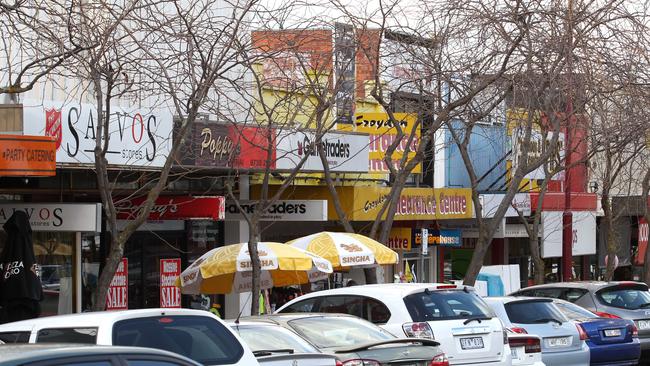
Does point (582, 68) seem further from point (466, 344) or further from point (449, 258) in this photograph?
point (449, 258)

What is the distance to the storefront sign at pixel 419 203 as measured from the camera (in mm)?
22341

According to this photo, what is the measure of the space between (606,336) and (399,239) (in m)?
9.35

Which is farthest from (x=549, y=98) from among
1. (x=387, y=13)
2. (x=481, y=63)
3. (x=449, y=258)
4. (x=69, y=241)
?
(x=449, y=258)

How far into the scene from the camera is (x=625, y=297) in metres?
18.2

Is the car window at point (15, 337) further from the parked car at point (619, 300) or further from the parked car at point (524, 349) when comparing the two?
the parked car at point (619, 300)

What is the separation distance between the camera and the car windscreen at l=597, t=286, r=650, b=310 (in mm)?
18062

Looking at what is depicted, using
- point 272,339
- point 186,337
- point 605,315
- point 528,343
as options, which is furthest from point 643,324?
point 186,337

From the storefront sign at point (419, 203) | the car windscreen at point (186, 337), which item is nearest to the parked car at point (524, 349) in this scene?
the car windscreen at point (186, 337)

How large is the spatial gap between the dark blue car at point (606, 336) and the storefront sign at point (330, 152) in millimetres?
5121

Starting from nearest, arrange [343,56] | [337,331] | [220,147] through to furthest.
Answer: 1. [337,331]
2. [220,147]
3. [343,56]

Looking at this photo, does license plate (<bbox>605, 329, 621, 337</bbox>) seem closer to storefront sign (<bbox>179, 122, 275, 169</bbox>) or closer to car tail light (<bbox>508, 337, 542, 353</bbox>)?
car tail light (<bbox>508, 337, 542, 353</bbox>)

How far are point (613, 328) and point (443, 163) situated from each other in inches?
441

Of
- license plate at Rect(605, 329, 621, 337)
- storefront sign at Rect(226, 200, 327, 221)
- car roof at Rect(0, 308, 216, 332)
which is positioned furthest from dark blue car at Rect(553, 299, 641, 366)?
car roof at Rect(0, 308, 216, 332)

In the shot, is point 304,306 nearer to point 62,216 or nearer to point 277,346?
point 277,346
